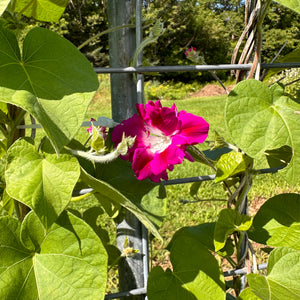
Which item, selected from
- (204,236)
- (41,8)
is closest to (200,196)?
(204,236)

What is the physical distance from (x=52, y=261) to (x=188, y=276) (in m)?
0.27

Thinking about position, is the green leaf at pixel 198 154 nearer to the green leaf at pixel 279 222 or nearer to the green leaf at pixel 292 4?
the green leaf at pixel 279 222

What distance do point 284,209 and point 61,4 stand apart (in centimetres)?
58

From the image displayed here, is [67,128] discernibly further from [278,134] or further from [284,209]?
[284,209]

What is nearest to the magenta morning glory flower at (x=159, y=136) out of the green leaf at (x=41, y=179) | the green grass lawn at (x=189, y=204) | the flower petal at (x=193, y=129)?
the flower petal at (x=193, y=129)

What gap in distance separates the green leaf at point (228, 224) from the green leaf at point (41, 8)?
47cm

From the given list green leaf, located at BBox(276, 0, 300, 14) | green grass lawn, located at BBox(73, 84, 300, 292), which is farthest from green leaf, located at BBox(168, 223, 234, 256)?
green grass lawn, located at BBox(73, 84, 300, 292)

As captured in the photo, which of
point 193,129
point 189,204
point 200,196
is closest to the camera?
point 193,129

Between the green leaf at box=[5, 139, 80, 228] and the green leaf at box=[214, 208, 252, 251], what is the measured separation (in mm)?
312

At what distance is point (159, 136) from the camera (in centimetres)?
67

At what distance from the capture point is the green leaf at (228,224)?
0.74m

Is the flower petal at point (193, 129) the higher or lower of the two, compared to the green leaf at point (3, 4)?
lower

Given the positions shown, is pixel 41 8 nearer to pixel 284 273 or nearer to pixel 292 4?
pixel 292 4

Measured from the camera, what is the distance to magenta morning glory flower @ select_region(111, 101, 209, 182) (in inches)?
25.1
